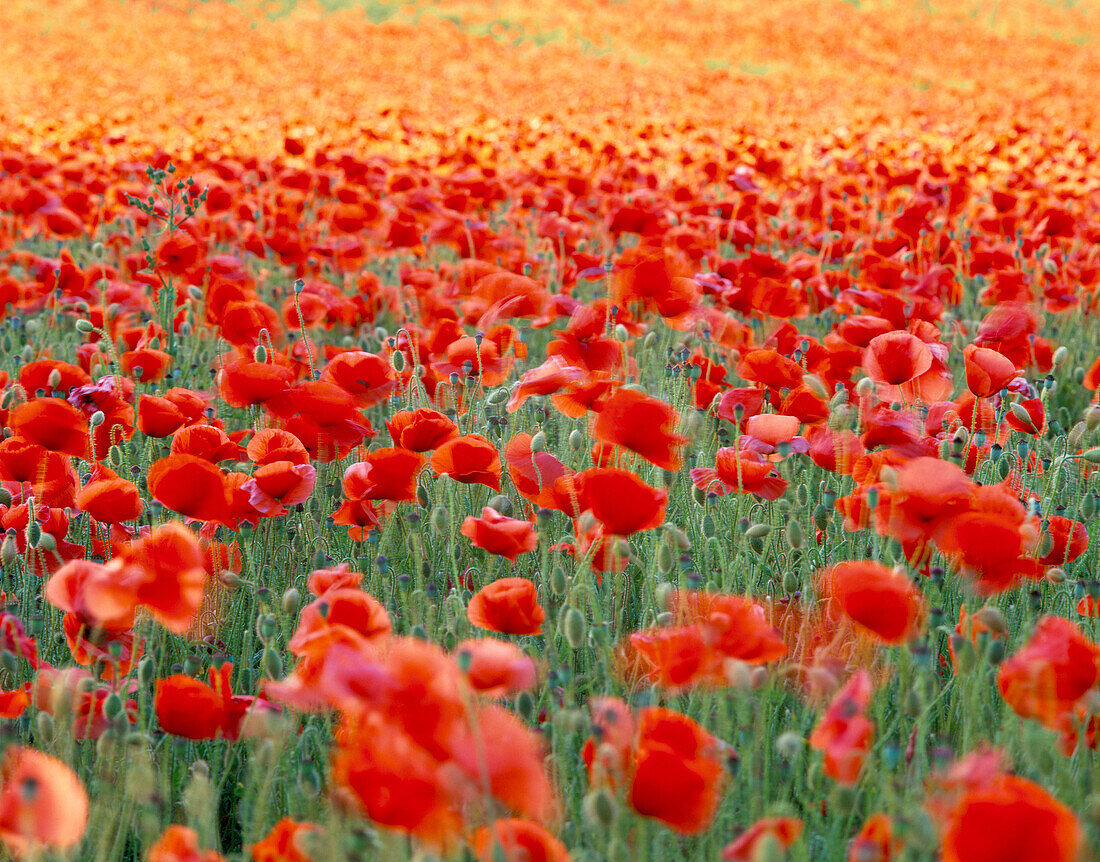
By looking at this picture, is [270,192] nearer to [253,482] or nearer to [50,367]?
[50,367]

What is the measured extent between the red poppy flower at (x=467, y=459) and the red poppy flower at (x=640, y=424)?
190 millimetres

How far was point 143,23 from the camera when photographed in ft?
52.8

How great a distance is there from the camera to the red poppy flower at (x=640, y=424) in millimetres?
1452

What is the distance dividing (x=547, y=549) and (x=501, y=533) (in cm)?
31

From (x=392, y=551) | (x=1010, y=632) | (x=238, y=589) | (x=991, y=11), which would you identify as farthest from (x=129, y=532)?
(x=991, y=11)

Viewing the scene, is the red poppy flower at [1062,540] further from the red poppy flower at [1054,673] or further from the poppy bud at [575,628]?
the poppy bud at [575,628]

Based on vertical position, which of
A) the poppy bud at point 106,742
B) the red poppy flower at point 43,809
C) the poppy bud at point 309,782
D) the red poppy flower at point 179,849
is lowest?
the poppy bud at point 309,782

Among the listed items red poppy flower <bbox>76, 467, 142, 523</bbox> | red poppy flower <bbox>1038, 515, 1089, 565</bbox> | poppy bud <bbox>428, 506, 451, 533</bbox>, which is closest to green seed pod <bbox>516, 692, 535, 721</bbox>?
poppy bud <bbox>428, 506, 451, 533</bbox>

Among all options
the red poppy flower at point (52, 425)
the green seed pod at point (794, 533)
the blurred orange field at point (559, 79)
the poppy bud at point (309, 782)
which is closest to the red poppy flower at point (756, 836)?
the poppy bud at point (309, 782)

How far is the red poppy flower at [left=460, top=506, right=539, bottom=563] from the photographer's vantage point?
54.1 inches

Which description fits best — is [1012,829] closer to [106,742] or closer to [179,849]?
[179,849]

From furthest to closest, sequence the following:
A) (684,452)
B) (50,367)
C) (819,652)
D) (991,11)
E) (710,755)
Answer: (991,11), (684,452), (50,367), (819,652), (710,755)

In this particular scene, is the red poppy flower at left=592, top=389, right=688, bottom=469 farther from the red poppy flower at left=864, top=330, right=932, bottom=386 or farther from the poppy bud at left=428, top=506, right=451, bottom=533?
the red poppy flower at left=864, top=330, right=932, bottom=386

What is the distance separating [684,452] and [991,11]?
20.3 m
